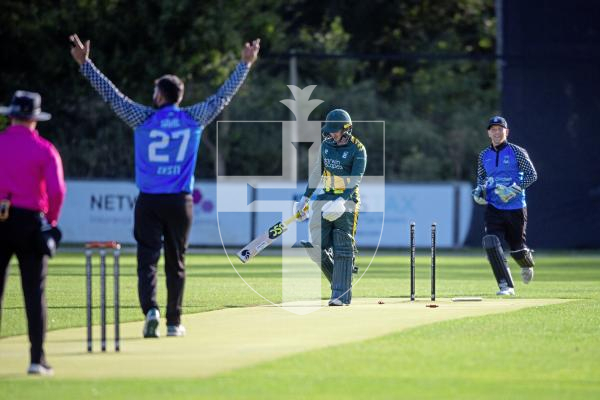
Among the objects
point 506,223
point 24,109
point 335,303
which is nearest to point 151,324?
point 24,109

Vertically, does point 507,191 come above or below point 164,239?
above

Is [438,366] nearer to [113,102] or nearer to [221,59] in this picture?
[113,102]

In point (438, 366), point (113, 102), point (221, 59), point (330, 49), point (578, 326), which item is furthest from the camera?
point (330, 49)

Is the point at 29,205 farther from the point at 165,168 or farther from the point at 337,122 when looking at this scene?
the point at 337,122

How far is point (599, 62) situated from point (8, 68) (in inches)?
673

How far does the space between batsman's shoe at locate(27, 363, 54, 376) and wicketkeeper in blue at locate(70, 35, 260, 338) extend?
240 centimetres

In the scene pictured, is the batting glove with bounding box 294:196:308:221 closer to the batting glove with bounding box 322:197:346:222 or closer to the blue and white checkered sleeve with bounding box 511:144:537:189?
the batting glove with bounding box 322:197:346:222

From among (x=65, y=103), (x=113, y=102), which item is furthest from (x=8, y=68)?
(x=113, y=102)

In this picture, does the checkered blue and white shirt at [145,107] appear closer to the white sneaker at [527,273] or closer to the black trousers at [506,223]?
the black trousers at [506,223]

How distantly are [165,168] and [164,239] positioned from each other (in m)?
0.67

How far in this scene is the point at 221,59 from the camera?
43.2 m

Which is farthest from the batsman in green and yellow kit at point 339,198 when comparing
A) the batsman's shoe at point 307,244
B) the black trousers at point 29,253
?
the black trousers at point 29,253

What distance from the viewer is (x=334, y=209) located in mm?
15359

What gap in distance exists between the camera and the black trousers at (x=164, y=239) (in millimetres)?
12312
